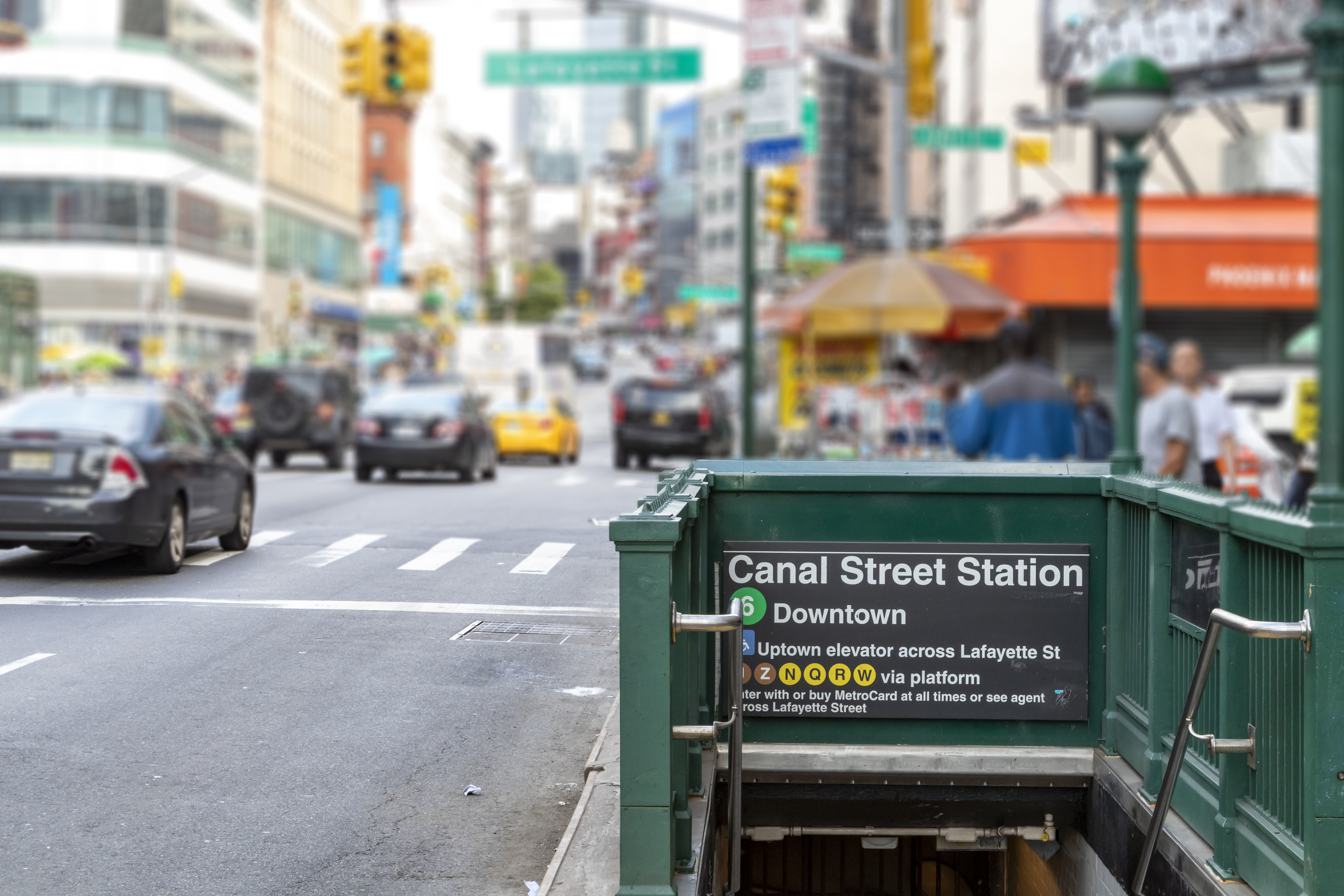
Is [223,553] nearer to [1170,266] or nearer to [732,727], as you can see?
[732,727]

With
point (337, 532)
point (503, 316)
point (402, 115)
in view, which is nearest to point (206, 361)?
point (402, 115)

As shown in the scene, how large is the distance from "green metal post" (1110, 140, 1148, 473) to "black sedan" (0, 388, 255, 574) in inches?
248

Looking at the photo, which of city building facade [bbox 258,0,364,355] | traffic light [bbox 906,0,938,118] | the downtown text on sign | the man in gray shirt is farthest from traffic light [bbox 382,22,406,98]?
city building facade [bbox 258,0,364,355]

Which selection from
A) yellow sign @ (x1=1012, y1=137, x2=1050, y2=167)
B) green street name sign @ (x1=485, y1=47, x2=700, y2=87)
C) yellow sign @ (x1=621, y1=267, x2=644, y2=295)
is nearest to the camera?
green street name sign @ (x1=485, y1=47, x2=700, y2=87)

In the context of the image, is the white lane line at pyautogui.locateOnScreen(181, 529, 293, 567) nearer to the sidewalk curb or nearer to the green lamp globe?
the sidewalk curb

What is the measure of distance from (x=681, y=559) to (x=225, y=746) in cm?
221

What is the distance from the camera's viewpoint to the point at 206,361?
243ft

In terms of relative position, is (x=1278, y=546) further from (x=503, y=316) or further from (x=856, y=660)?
(x=503, y=316)

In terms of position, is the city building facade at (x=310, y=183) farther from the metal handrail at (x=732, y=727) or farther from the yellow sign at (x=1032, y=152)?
the metal handrail at (x=732, y=727)

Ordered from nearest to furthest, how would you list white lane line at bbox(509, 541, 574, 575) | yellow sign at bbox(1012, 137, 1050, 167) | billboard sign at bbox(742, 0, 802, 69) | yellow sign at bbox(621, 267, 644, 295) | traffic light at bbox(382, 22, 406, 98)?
white lane line at bbox(509, 541, 574, 575), billboard sign at bbox(742, 0, 802, 69), traffic light at bbox(382, 22, 406, 98), yellow sign at bbox(1012, 137, 1050, 167), yellow sign at bbox(621, 267, 644, 295)

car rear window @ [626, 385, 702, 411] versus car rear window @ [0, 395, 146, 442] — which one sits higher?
car rear window @ [626, 385, 702, 411]

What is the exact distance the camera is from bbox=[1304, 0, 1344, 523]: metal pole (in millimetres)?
8070

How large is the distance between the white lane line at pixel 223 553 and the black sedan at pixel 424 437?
713cm

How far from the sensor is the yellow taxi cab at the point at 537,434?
3066 centimetres
